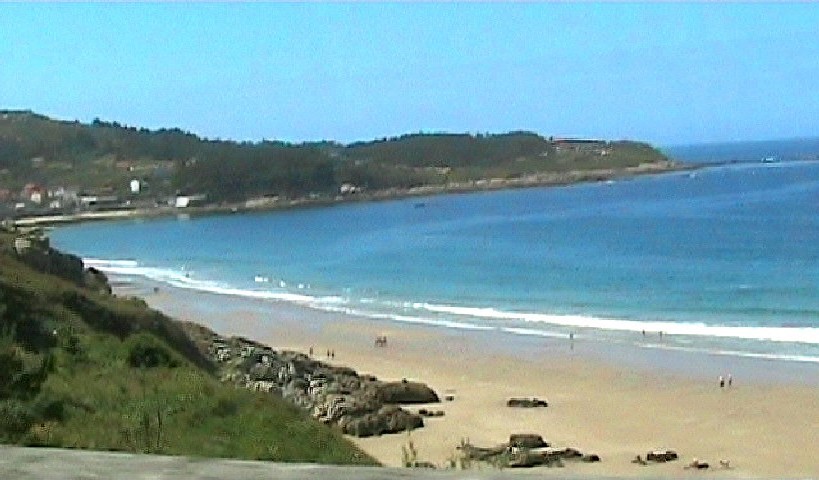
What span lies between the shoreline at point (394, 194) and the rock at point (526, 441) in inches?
3480

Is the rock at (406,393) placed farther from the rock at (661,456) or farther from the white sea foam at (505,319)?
the white sea foam at (505,319)

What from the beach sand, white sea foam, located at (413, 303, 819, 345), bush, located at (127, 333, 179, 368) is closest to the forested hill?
white sea foam, located at (413, 303, 819, 345)

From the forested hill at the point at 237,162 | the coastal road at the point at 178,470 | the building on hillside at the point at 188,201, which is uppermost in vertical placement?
the forested hill at the point at 237,162

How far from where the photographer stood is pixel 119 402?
934 cm

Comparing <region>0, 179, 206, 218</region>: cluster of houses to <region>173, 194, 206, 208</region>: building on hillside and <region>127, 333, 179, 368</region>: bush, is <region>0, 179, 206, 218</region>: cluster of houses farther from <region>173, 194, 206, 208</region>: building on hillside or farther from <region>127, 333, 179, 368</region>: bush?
<region>127, 333, 179, 368</region>: bush

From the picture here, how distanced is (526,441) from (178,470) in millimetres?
17840

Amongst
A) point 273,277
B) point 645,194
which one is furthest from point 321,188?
point 273,277

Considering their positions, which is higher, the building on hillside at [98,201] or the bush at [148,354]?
the bush at [148,354]

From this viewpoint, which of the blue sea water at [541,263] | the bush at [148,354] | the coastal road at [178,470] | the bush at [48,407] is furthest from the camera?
the blue sea water at [541,263]

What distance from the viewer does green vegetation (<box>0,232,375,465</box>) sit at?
293 inches

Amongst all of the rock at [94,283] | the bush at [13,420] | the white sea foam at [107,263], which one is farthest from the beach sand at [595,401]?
the white sea foam at [107,263]

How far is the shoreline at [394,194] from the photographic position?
125 metres

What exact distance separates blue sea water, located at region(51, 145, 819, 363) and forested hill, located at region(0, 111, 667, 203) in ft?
80.7

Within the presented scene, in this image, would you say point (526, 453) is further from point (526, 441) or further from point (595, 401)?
point (595, 401)
